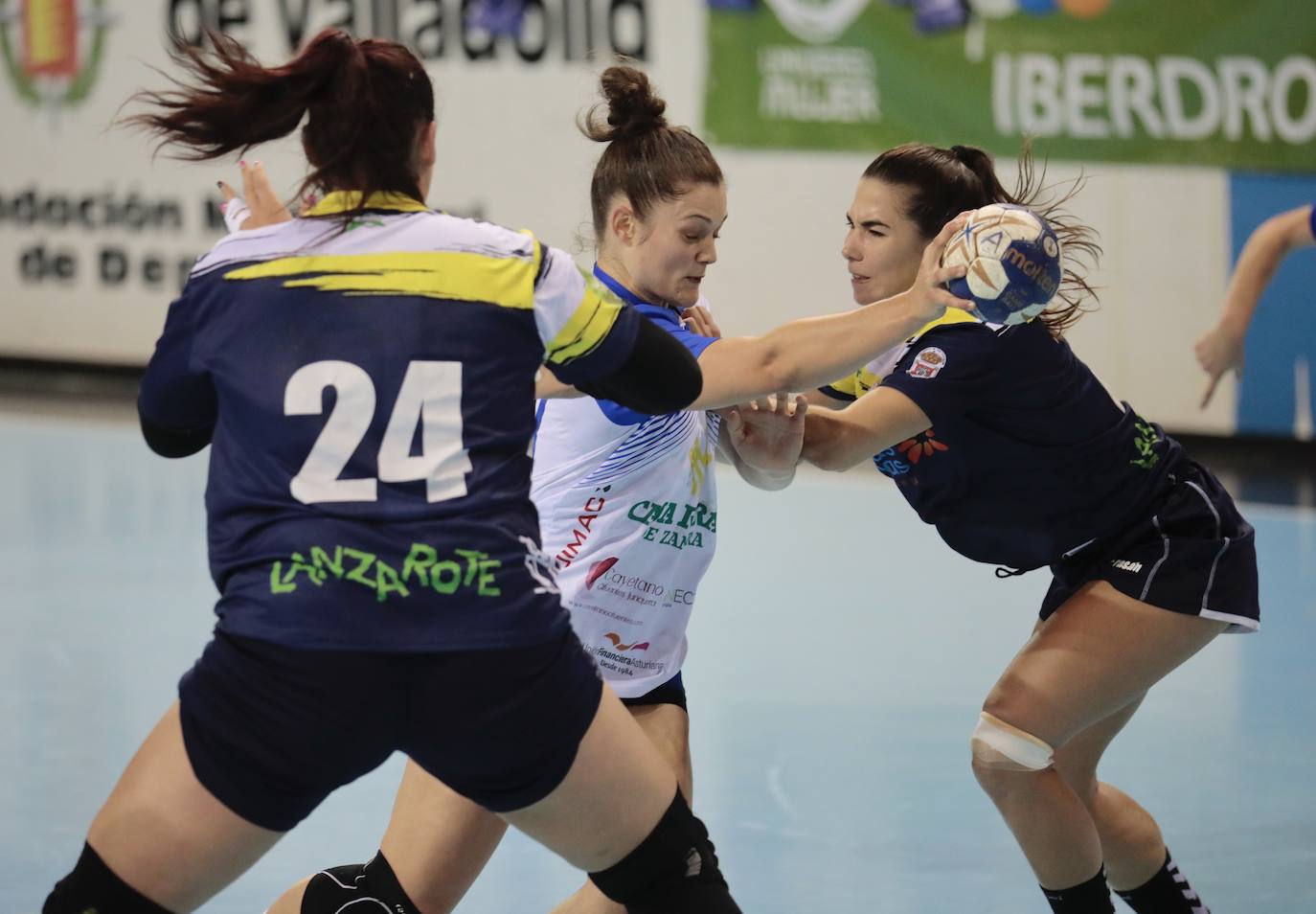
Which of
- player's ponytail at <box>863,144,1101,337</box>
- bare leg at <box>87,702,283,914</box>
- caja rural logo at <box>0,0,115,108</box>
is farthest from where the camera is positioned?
caja rural logo at <box>0,0,115,108</box>

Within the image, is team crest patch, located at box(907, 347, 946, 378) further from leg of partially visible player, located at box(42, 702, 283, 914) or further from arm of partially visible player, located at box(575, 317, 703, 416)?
leg of partially visible player, located at box(42, 702, 283, 914)

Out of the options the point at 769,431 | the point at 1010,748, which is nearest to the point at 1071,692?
the point at 1010,748

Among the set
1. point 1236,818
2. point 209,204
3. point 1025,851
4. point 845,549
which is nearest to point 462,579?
point 1025,851

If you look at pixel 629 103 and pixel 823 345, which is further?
pixel 629 103

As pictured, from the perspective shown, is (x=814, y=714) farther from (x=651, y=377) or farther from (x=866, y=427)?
(x=651, y=377)

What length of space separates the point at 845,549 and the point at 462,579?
5436mm

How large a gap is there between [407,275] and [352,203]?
6.4 inches

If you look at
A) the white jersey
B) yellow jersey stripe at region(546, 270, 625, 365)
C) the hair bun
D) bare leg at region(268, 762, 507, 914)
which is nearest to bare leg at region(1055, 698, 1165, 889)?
the white jersey

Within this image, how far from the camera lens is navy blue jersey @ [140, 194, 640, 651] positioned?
2.39 m

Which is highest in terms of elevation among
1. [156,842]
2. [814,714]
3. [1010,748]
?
[156,842]

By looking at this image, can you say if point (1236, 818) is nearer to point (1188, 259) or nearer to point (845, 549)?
point (845, 549)

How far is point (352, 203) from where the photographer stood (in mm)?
2533

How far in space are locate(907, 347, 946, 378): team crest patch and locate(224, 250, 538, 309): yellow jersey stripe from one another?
3.61 ft

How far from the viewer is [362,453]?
2.40 m
